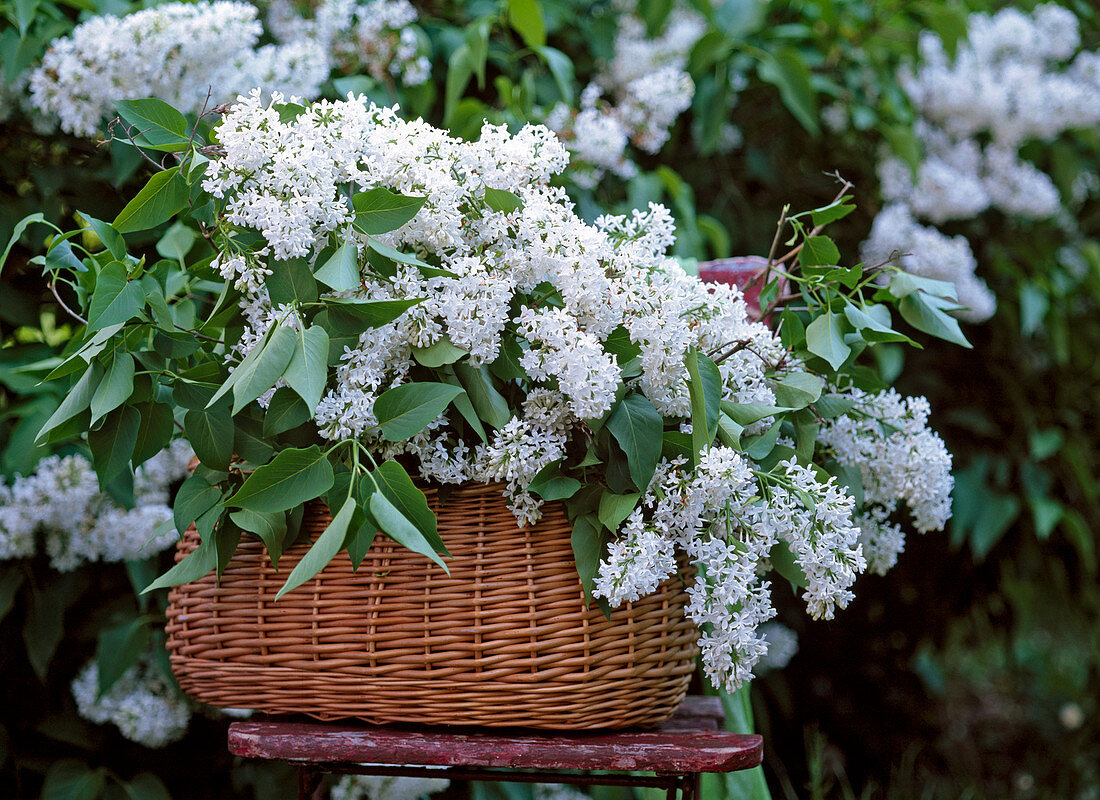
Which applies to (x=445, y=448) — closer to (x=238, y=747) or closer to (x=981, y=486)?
(x=238, y=747)

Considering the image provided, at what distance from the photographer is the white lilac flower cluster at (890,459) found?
0.69m

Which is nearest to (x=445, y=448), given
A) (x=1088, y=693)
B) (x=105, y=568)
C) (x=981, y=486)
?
(x=105, y=568)

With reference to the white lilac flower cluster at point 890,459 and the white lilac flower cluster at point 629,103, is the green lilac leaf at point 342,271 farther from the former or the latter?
the white lilac flower cluster at point 629,103

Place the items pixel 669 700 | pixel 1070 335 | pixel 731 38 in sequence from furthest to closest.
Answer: pixel 1070 335
pixel 731 38
pixel 669 700

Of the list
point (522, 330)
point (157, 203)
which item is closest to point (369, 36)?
point (157, 203)

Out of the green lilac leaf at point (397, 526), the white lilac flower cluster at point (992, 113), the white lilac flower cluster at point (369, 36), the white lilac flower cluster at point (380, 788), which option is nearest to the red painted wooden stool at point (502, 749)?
the green lilac leaf at point (397, 526)

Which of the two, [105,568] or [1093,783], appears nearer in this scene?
[105,568]

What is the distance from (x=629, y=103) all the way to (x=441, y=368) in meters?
0.88

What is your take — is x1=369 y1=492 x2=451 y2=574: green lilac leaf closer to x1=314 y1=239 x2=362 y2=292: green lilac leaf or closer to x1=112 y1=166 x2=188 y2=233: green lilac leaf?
x1=314 y1=239 x2=362 y2=292: green lilac leaf

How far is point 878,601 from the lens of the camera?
199cm

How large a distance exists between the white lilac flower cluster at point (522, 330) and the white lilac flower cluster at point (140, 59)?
→ 0.46 m

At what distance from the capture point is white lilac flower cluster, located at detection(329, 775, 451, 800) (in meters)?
0.95

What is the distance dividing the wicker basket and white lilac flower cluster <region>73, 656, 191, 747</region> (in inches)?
19.3

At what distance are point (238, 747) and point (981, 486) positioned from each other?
63.2 inches
